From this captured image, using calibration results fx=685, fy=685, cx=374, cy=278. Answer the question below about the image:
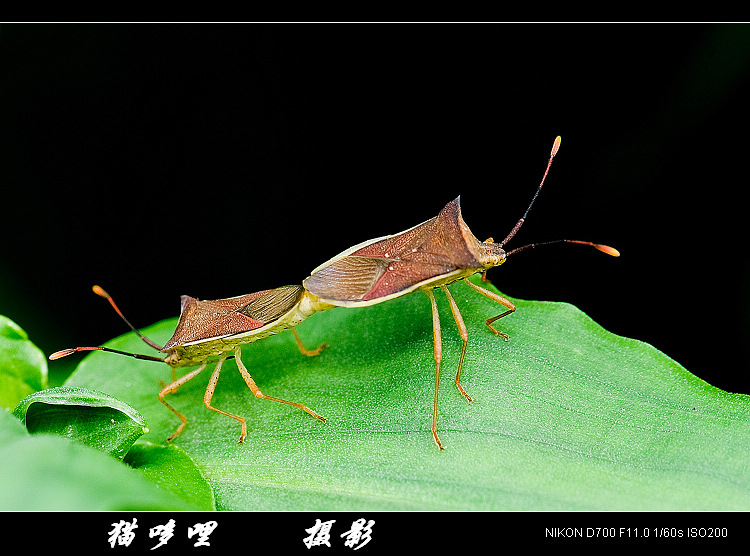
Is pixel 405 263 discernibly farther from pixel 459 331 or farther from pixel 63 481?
pixel 63 481

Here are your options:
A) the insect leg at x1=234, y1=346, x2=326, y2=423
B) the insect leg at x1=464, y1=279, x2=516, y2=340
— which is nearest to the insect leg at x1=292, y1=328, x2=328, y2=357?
the insect leg at x1=234, y1=346, x2=326, y2=423

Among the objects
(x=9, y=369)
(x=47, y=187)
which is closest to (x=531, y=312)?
(x=9, y=369)

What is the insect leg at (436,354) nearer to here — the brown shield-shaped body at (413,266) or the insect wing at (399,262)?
the brown shield-shaped body at (413,266)

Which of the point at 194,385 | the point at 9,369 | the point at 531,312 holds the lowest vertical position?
the point at 194,385

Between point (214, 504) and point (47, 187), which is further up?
point (47, 187)

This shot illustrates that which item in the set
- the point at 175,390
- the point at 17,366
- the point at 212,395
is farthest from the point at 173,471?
the point at 17,366

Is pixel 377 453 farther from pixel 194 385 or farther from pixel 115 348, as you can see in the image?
pixel 115 348

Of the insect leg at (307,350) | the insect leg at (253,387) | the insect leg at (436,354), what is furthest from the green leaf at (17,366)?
the insect leg at (436,354)
